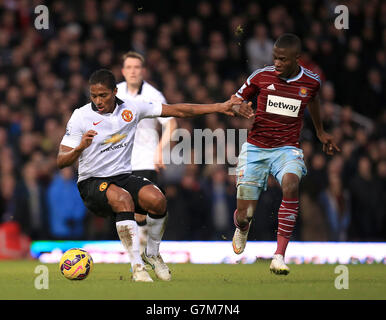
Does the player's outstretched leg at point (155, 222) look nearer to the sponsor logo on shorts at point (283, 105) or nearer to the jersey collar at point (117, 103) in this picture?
the jersey collar at point (117, 103)

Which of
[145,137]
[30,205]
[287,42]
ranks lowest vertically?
[30,205]

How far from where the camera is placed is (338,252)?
44.7 ft

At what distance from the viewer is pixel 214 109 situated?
Answer: 9172mm

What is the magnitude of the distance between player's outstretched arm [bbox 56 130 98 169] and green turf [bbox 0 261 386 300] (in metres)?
1.19

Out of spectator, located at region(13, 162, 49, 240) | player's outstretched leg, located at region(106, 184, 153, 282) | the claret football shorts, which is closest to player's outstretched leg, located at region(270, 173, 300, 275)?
the claret football shorts

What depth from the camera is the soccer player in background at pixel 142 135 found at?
11.1 meters

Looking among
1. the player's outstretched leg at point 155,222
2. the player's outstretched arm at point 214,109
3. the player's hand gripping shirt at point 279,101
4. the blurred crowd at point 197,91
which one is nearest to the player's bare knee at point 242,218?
the player's hand gripping shirt at point 279,101

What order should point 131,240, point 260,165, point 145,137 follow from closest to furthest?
point 131,240
point 260,165
point 145,137

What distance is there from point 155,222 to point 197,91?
5.97m

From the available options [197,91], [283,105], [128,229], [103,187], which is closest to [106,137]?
[103,187]

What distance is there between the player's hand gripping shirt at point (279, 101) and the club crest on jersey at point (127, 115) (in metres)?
1.22

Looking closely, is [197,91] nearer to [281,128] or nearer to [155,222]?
[281,128]

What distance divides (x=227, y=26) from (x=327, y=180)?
4.20 meters

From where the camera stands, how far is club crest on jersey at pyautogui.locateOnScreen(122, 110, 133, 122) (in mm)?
9219
